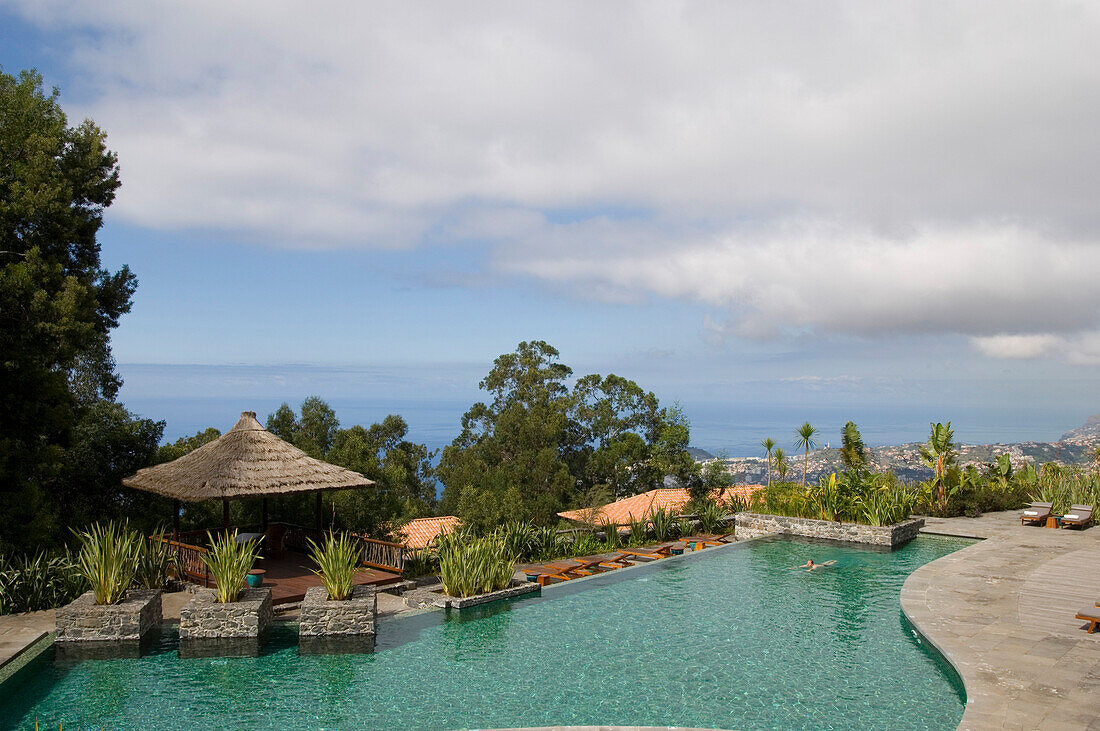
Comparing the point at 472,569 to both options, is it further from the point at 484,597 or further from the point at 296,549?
the point at 296,549

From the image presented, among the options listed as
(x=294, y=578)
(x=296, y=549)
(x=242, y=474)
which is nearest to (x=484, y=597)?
(x=294, y=578)

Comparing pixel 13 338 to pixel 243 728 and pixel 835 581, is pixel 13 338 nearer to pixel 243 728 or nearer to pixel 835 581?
pixel 243 728

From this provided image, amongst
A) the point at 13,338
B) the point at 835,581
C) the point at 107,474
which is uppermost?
the point at 13,338

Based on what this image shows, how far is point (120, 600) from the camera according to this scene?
31.5 ft

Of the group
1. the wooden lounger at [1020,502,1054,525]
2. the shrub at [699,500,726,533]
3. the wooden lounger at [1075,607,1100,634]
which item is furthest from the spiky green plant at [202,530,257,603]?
the wooden lounger at [1020,502,1054,525]

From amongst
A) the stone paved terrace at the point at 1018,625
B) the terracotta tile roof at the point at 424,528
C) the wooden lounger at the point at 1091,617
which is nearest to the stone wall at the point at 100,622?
the stone paved terrace at the point at 1018,625

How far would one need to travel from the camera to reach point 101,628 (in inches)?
360

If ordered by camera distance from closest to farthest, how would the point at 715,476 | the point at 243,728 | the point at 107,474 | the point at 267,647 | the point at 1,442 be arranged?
the point at 243,728
the point at 267,647
the point at 1,442
the point at 107,474
the point at 715,476

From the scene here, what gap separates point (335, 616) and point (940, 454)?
718 inches

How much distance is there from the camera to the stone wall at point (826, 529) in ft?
54.4

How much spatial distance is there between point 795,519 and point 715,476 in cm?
648

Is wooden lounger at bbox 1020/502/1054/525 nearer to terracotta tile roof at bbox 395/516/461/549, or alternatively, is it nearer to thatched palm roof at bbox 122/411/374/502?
terracotta tile roof at bbox 395/516/461/549

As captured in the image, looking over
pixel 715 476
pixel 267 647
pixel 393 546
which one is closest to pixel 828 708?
pixel 267 647

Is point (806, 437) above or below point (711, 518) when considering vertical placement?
above
